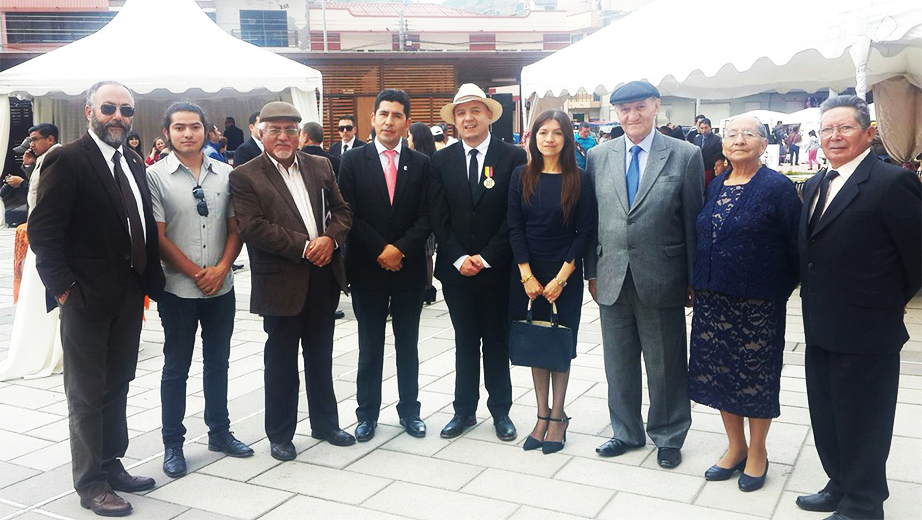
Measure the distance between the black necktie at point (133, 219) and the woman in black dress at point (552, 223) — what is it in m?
1.71

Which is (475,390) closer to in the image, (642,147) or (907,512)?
(642,147)

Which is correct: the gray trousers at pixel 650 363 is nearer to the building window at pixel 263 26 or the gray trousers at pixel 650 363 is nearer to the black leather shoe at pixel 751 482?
the black leather shoe at pixel 751 482

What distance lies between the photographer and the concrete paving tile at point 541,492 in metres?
3.44

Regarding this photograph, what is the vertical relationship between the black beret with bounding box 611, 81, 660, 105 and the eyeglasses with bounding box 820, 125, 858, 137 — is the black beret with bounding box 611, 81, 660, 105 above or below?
above

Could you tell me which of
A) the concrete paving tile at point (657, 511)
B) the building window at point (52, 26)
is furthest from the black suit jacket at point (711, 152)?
the building window at point (52, 26)

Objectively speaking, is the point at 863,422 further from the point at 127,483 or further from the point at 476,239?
the point at 127,483

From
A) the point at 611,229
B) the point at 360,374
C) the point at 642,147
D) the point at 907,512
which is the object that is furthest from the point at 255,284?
the point at 907,512

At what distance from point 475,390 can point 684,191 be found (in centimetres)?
154

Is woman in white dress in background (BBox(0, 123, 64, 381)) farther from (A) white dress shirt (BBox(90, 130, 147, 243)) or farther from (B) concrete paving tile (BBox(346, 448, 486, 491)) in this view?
(B) concrete paving tile (BBox(346, 448, 486, 491))

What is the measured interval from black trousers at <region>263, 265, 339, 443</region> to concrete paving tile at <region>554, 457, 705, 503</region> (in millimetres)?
1335

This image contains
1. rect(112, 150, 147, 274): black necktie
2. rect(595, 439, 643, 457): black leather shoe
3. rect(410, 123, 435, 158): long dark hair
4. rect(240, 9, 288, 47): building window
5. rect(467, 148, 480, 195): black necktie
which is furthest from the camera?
rect(240, 9, 288, 47): building window

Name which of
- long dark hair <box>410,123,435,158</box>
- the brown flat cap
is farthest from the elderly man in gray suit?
long dark hair <box>410,123,435,158</box>

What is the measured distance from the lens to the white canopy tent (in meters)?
9.25

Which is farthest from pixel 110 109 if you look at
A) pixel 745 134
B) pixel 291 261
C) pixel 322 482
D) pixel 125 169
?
pixel 745 134
